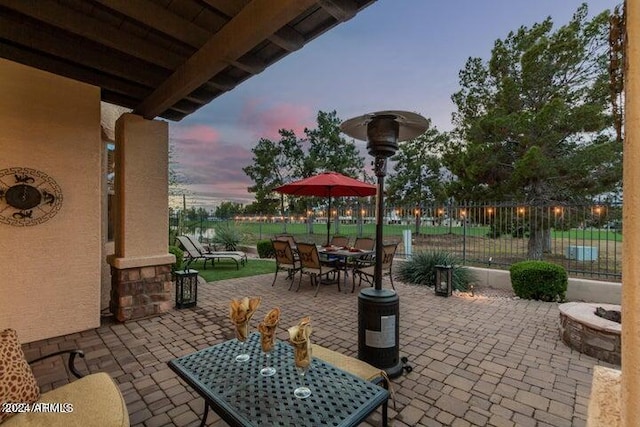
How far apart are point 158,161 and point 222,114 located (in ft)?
38.8

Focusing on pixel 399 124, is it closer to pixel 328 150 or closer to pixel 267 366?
pixel 267 366

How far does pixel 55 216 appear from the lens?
12.2 ft

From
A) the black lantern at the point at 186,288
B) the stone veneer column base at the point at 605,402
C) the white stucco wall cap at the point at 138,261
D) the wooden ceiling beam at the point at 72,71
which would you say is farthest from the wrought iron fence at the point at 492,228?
the wooden ceiling beam at the point at 72,71

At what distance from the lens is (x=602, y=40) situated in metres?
8.74

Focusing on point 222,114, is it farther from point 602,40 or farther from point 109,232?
point 602,40

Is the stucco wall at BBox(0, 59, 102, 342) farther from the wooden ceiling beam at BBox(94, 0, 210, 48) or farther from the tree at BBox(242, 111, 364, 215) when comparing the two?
the tree at BBox(242, 111, 364, 215)

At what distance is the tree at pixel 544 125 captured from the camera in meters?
8.57

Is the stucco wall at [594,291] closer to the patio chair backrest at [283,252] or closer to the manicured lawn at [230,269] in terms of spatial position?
the patio chair backrest at [283,252]

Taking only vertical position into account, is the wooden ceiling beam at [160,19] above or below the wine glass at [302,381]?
above

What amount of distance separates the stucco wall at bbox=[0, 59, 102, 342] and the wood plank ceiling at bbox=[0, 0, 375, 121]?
0.45 metres

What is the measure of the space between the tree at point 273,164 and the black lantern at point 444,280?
52.5ft

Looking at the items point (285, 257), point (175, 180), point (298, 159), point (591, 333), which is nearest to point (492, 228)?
→ point (591, 333)

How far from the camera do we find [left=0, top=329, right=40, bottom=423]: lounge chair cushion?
160 cm

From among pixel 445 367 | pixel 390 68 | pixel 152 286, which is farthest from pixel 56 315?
pixel 390 68
